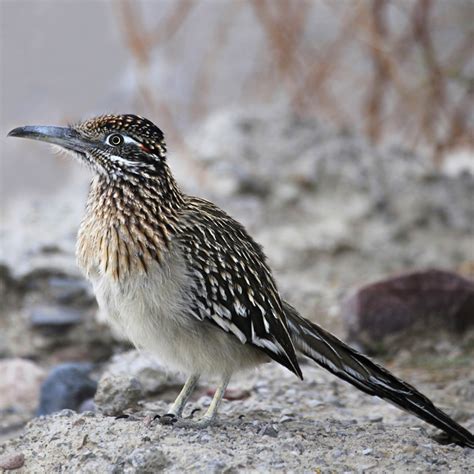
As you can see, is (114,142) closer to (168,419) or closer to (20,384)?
(168,419)

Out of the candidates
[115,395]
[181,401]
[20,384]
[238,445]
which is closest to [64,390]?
[20,384]

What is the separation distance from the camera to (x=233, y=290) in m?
4.48

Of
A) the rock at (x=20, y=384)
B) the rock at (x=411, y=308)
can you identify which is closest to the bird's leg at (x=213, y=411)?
the rock at (x=20, y=384)

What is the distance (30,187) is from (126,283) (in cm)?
715

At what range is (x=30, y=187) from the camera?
11.2m

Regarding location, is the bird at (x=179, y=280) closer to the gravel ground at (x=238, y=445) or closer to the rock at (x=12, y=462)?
the gravel ground at (x=238, y=445)

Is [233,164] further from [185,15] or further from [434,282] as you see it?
[434,282]

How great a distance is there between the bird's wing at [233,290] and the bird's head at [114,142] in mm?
321

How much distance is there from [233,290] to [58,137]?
1082mm

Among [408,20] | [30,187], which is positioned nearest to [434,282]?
A: [408,20]

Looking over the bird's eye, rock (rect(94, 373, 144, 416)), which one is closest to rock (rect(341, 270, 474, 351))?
rock (rect(94, 373, 144, 416))

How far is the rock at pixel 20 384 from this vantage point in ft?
19.3

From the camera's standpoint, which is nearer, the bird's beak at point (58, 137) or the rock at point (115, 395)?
the bird's beak at point (58, 137)

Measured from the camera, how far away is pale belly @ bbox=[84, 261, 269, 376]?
4.32 meters
